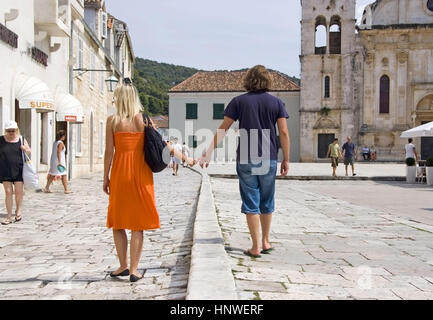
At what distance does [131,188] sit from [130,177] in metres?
0.09

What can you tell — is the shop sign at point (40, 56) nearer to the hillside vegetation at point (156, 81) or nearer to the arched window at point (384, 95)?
the arched window at point (384, 95)

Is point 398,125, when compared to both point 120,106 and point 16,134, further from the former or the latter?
point 120,106

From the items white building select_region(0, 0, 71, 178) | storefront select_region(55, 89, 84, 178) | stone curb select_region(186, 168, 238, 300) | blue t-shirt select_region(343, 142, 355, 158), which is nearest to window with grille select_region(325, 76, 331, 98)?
blue t-shirt select_region(343, 142, 355, 158)

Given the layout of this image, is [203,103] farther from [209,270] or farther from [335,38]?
[209,270]

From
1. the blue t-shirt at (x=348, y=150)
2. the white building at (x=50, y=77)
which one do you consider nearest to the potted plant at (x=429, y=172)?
the blue t-shirt at (x=348, y=150)

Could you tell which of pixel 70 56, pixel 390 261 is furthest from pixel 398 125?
pixel 390 261

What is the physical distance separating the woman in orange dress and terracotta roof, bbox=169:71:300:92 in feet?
153

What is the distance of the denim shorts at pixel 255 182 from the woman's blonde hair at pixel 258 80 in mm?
710

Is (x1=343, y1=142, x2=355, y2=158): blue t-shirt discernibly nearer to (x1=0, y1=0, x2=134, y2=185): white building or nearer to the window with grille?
(x1=0, y1=0, x2=134, y2=185): white building

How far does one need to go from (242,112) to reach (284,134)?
0.46 m

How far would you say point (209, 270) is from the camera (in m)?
4.12

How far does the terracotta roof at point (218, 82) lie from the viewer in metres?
51.3

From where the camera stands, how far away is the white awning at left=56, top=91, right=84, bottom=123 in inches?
687
